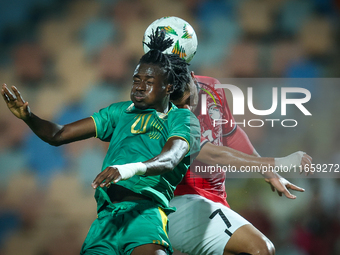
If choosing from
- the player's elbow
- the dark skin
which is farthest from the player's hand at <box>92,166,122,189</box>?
the player's elbow

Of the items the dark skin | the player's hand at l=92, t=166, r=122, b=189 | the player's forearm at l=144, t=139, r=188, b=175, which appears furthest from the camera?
the dark skin

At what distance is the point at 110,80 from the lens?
11.8 ft

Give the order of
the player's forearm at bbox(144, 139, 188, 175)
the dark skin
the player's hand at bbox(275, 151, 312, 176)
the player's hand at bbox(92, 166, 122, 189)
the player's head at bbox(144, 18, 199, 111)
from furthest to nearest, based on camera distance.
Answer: the player's head at bbox(144, 18, 199, 111)
the player's hand at bbox(275, 151, 312, 176)
the dark skin
the player's forearm at bbox(144, 139, 188, 175)
the player's hand at bbox(92, 166, 122, 189)

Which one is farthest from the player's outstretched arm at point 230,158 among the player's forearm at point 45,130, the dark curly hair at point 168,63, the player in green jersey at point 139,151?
the player's forearm at point 45,130

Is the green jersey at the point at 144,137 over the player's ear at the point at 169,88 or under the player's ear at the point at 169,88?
under

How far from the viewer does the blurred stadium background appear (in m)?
3.37

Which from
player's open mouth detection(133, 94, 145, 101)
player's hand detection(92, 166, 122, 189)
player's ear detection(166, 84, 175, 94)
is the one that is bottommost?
player's hand detection(92, 166, 122, 189)

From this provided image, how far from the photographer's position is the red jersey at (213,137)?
8.46ft

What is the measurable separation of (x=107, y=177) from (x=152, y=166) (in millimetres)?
214

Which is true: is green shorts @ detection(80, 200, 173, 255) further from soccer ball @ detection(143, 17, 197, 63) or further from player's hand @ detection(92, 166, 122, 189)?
soccer ball @ detection(143, 17, 197, 63)

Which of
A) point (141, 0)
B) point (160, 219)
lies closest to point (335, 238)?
point (160, 219)

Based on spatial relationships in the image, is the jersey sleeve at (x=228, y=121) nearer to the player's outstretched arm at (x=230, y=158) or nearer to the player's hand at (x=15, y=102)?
the player's outstretched arm at (x=230, y=158)

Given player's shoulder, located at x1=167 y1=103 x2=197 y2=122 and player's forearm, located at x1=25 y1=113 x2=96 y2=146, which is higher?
player's shoulder, located at x1=167 y1=103 x2=197 y2=122

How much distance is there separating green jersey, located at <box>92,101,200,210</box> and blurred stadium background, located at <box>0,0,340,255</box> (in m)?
1.54
